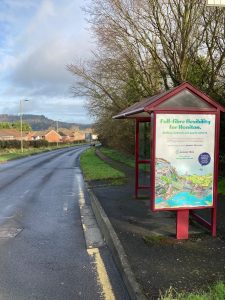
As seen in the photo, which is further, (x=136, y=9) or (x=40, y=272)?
(x=136, y=9)

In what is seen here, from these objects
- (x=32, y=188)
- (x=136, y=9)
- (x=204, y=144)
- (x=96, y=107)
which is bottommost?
(x=32, y=188)

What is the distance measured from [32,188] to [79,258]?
9.50 meters

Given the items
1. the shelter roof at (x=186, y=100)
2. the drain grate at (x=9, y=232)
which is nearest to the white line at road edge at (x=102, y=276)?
the drain grate at (x=9, y=232)

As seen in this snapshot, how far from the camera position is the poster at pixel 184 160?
21.8 feet

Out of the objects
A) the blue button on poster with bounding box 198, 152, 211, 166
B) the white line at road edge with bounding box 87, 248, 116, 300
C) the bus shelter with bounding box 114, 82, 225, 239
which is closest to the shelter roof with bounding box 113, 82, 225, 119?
the bus shelter with bounding box 114, 82, 225, 239

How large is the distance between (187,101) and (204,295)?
11.3 ft

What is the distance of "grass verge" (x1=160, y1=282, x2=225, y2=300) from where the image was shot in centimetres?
409

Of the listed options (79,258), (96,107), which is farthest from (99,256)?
(96,107)

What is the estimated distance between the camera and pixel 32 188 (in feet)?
50.6

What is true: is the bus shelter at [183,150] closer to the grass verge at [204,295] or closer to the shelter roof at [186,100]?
the shelter roof at [186,100]

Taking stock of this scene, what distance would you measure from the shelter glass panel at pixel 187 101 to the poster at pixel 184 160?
0.17 m

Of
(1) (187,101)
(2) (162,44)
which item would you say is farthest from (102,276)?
(2) (162,44)

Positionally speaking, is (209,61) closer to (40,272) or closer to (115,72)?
(115,72)

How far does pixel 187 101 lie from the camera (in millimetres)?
6750
